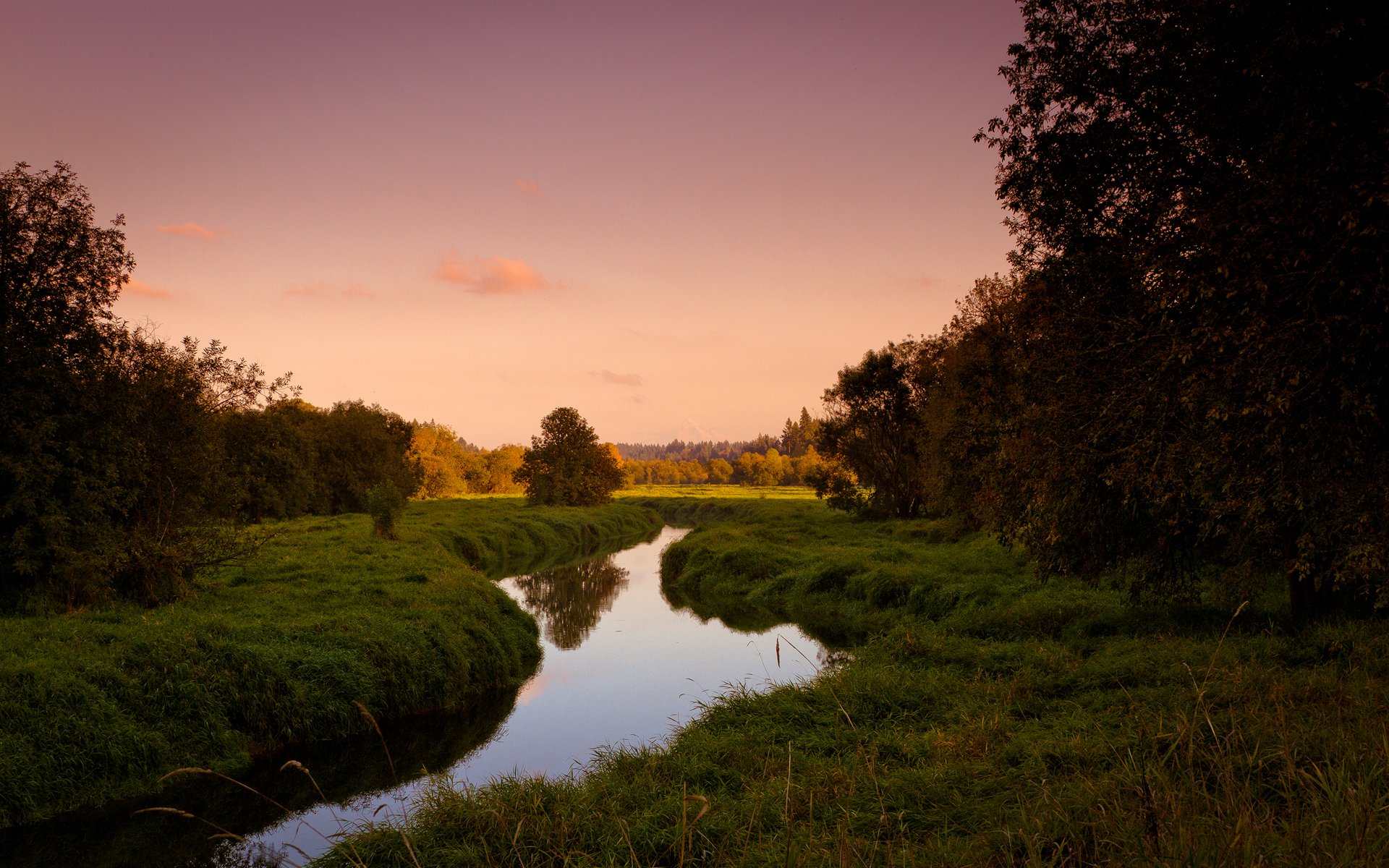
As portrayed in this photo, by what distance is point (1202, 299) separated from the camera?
783 cm

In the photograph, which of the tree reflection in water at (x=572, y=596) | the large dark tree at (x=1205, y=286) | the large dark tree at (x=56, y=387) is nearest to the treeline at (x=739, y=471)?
the tree reflection in water at (x=572, y=596)

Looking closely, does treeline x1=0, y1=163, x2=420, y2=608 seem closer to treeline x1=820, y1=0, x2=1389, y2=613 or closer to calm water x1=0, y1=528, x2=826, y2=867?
calm water x1=0, y1=528, x2=826, y2=867

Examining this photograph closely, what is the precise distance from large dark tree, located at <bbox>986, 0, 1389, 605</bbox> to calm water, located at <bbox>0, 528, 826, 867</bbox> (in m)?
5.74

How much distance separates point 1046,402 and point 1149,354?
2.66 meters

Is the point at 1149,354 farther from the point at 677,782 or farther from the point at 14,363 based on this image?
the point at 14,363

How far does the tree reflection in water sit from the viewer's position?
79.0 feet

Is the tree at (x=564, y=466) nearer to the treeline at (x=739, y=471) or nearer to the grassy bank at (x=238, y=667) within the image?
the treeline at (x=739, y=471)

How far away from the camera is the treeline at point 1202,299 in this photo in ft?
23.6

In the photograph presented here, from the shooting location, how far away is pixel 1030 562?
73.9 ft

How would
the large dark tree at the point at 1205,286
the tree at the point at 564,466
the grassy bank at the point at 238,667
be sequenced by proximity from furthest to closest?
the tree at the point at 564,466
the grassy bank at the point at 238,667
the large dark tree at the point at 1205,286

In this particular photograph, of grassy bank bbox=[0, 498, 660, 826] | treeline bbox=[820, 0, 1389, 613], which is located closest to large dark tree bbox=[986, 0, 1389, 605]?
treeline bbox=[820, 0, 1389, 613]

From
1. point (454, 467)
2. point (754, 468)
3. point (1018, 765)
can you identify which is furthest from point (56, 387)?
point (754, 468)

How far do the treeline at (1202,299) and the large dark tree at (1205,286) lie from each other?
34 millimetres

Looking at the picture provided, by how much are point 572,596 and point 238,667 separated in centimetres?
1863
